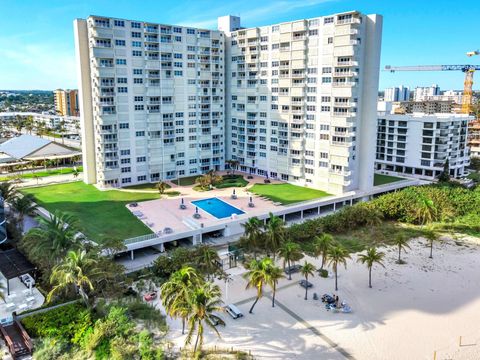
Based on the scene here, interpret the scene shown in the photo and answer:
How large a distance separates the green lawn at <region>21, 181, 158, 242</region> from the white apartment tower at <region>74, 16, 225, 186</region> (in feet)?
16.6

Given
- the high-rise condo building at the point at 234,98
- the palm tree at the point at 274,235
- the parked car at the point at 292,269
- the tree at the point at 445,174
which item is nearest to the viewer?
the palm tree at the point at 274,235

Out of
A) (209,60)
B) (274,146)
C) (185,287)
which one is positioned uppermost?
(209,60)

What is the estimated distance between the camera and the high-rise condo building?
216ft

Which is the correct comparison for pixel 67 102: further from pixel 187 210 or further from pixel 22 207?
pixel 22 207

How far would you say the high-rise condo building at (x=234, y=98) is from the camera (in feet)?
216

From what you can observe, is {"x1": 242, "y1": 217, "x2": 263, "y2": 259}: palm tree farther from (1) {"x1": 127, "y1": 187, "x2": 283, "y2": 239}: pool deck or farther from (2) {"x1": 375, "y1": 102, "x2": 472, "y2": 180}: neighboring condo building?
(2) {"x1": 375, "y1": 102, "x2": 472, "y2": 180}: neighboring condo building

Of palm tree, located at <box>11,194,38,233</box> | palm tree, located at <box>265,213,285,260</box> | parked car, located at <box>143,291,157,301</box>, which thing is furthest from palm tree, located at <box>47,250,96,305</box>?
palm tree, located at <box>11,194,38,233</box>

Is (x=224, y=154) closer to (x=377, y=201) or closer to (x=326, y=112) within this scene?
(x=326, y=112)

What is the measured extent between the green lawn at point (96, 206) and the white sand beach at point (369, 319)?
16774mm

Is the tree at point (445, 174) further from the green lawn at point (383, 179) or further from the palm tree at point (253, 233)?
the palm tree at point (253, 233)

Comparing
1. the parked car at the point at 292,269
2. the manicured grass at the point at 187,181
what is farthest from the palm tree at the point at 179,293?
the manicured grass at the point at 187,181

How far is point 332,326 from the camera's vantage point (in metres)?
33.2

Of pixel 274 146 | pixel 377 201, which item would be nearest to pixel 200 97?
pixel 274 146

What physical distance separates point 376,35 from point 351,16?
16.6 feet
